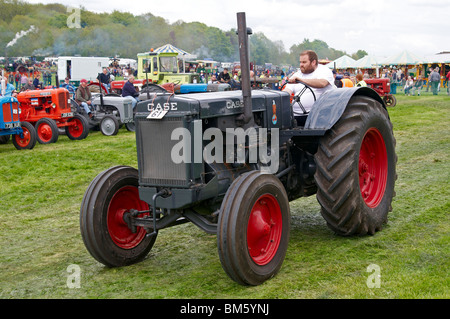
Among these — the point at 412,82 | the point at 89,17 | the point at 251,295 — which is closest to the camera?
the point at 251,295

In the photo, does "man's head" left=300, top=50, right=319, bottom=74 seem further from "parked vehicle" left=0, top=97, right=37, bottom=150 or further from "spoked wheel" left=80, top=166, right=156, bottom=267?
"parked vehicle" left=0, top=97, right=37, bottom=150

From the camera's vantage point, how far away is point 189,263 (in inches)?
177

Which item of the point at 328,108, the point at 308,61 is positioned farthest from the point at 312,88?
the point at 328,108

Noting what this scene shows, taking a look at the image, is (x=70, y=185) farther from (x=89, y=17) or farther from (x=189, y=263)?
(x=89, y=17)

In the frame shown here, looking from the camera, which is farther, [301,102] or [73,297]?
[301,102]

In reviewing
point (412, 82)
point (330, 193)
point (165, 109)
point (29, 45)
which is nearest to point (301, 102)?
point (330, 193)

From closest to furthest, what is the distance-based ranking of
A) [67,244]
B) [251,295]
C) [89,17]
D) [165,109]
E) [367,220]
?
[251,295] < [165,109] < [367,220] < [67,244] < [89,17]

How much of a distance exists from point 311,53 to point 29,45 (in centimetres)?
2920

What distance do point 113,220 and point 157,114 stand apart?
1017 millimetres

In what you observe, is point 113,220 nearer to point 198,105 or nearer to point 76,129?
point 198,105

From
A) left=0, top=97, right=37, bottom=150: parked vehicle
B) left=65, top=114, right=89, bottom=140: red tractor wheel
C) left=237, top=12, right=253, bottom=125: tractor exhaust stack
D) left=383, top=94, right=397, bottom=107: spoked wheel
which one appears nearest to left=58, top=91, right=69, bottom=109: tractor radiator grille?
left=65, top=114, right=89, bottom=140: red tractor wheel

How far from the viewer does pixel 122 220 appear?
4551mm

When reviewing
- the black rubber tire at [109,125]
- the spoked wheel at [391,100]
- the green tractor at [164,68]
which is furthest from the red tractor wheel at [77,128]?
the spoked wheel at [391,100]

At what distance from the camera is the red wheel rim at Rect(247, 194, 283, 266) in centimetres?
401
